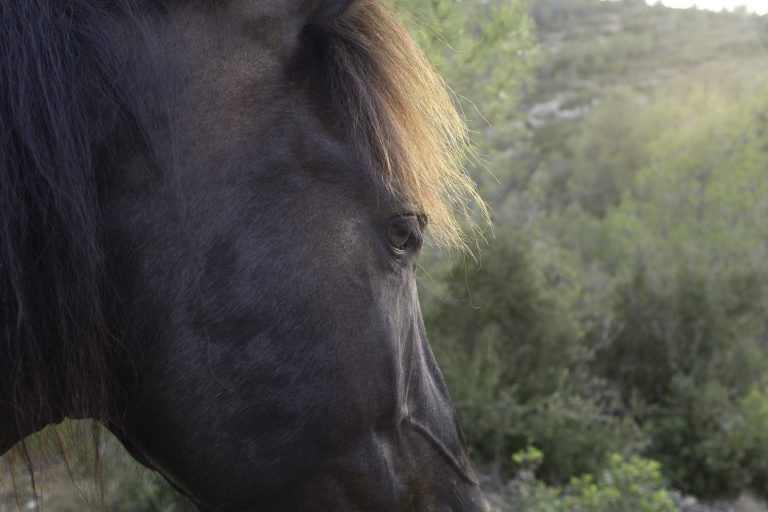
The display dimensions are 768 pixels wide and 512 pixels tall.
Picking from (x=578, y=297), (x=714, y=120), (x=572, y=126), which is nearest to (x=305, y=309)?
(x=578, y=297)

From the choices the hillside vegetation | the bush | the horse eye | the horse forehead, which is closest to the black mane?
the horse forehead

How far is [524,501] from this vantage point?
14.3ft

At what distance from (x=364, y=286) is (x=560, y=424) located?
4794mm

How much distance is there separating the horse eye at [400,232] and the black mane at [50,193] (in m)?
0.50

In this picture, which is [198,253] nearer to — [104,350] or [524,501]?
[104,350]

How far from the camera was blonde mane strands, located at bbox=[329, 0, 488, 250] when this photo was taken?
1.29 meters

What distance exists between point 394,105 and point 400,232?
24cm

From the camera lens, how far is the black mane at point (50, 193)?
1.06m

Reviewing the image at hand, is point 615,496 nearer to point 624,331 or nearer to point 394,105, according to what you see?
point 394,105

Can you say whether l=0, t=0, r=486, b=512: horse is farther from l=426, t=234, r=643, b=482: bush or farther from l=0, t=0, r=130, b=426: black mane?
l=426, t=234, r=643, b=482: bush

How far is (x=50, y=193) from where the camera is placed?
107 cm

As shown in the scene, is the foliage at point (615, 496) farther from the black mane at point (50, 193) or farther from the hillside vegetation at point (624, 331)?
the black mane at point (50, 193)

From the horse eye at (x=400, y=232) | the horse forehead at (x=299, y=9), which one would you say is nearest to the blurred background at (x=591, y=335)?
the horse eye at (x=400, y=232)

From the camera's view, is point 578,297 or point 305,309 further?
point 578,297
